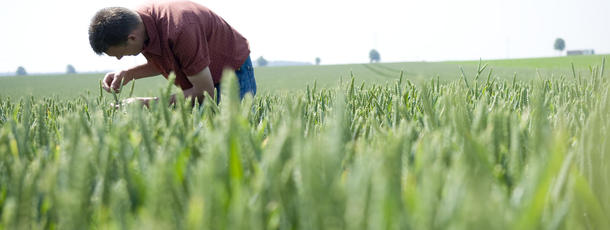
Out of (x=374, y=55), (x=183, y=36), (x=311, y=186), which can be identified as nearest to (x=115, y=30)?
(x=183, y=36)

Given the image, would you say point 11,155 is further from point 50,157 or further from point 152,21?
point 152,21

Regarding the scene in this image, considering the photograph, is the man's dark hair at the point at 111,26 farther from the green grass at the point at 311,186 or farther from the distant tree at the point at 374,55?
the distant tree at the point at 374,55

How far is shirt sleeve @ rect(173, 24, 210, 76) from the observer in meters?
1.96

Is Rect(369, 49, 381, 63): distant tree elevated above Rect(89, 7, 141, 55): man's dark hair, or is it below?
above

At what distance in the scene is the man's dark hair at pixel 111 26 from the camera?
6.00ft

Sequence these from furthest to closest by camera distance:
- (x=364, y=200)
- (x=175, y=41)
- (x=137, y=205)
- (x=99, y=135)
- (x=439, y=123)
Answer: (x=175, y=41)
(x=439, y=123)
(x=99, y=135)
(x=137, y=205)
(x=364, y=200)

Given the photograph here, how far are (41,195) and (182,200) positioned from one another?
0.19 metres

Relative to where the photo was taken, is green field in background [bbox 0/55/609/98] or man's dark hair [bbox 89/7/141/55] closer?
man's dark hair [bbox 89/7/141/55]

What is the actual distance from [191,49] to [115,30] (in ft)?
1.10

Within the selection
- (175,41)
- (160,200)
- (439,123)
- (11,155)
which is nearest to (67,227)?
(160,200)

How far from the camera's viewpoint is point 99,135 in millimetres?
556

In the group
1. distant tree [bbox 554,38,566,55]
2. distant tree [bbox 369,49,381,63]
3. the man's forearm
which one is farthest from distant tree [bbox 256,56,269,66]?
the man's forearm

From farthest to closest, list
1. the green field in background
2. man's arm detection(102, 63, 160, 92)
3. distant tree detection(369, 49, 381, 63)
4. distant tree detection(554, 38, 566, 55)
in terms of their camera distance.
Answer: distant tree detection(369, 49, 381, 63)
distant tree detection(554, 38, 566, 55)
the green field in background
man's arm detection(102, 63, 160, 92)

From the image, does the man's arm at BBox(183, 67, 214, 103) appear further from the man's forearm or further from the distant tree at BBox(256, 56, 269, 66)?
the distant tree at BBox(256, 56, 269, 66)
